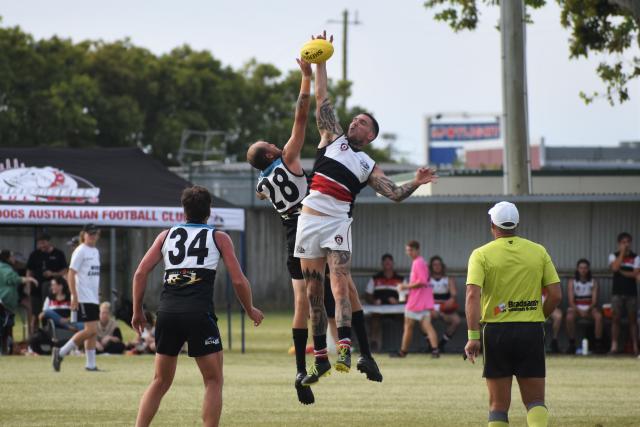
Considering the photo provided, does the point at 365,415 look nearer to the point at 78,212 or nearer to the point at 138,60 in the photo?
the point at 78,212

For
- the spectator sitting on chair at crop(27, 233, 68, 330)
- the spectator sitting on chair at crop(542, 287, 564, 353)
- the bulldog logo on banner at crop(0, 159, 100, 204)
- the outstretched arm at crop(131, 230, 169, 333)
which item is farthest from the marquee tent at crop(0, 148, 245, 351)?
the outstretched arm at crop(131, 230, 169, 333)

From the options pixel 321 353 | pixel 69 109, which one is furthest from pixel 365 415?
pixel 69 109

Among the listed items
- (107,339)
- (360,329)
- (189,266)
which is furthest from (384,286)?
(189,266)

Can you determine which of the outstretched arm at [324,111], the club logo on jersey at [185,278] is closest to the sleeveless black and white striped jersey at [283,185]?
the outstretched arm at [324,111]

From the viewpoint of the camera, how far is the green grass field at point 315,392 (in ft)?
50.6

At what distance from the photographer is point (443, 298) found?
89.1ft

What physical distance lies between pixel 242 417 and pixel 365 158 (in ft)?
14.1

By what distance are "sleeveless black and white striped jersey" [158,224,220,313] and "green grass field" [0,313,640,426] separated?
378 centimetres

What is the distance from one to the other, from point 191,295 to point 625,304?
16419 millimetres

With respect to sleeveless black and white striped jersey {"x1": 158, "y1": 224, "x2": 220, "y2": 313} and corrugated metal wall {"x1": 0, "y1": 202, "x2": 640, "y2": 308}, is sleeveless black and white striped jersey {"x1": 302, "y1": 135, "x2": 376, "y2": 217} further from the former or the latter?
corrugated metal wall {"x1": 0, "y1": 202, "x2": 640, "y2": 308}

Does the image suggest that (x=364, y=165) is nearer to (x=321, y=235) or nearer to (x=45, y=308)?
(x=321, y=235)

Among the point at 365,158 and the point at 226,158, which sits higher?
the point at 226,158

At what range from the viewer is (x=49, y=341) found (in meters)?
26.1

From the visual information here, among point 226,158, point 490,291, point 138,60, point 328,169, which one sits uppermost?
point 138,60
